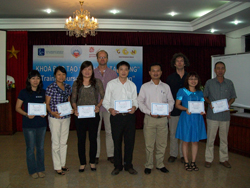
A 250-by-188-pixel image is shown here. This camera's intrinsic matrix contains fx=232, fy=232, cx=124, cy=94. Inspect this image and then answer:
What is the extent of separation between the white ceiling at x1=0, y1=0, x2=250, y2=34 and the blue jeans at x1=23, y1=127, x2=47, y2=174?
3.11 m

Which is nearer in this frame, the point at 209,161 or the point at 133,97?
the point at 133,97

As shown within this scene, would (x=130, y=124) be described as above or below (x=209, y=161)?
above

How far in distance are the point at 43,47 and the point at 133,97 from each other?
4.37 metres

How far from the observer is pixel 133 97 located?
3281 mm

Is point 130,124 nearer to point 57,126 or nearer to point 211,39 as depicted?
point 57,126

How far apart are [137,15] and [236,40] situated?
3.02 metres

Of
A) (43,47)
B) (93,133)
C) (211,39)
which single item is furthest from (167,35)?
(93,133)

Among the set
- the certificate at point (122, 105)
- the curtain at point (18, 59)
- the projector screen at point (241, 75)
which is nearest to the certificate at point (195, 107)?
the certificate at point (122, 105)

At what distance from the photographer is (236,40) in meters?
6.72

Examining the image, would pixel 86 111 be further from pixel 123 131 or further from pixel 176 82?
pixel 176 82

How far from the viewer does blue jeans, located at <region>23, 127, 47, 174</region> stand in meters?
3.01

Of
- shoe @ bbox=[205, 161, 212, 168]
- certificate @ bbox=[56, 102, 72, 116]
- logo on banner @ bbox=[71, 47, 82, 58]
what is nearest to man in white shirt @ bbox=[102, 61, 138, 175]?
certificate @ bbox=[56, 102, 72, 116]

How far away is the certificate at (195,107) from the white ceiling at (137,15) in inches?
99.5

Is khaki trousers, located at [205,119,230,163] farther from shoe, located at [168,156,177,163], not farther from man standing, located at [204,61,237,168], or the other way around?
shoe, located at [168,156,177,163]
